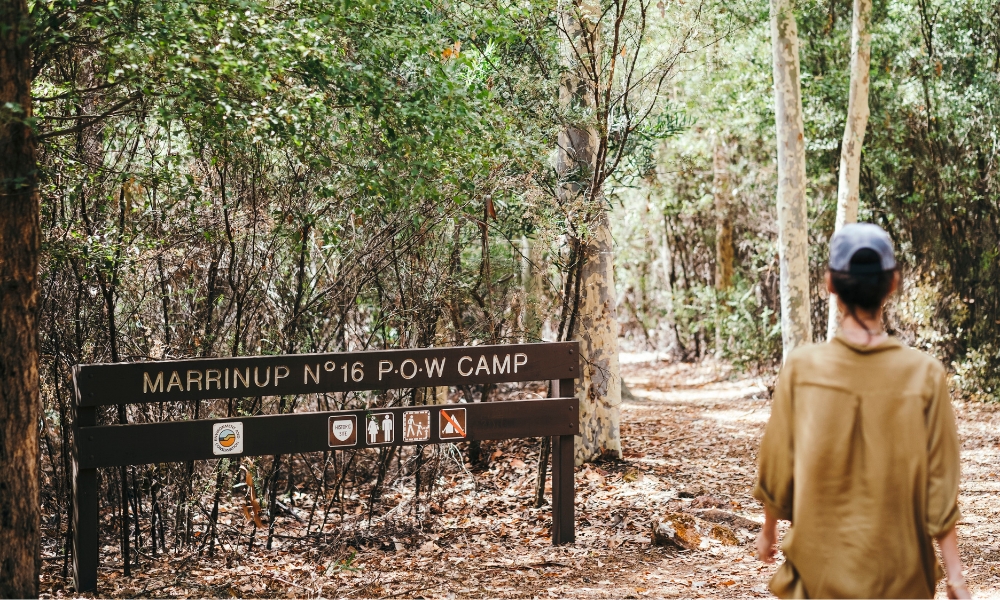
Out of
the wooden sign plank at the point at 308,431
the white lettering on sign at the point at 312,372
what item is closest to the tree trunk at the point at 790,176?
the wooden sign plank at the point at 308,431

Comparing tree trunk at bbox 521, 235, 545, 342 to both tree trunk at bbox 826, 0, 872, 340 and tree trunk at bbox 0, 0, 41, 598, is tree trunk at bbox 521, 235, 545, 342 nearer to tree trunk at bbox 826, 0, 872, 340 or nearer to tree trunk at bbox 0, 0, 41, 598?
tree trunk at bbox 0, 0, 41, 598

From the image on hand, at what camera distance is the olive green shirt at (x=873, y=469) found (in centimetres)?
256

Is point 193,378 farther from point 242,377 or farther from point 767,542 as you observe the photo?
point 767,542

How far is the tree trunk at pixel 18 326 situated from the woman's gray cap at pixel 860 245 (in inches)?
165

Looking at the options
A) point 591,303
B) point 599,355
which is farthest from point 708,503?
point 591,303

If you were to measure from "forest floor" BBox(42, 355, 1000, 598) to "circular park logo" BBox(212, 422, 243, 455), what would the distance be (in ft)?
3.15

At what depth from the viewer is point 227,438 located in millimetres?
5805

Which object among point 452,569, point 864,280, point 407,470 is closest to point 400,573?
point 452,569

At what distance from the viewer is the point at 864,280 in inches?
103

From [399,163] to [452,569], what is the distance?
3.07 m

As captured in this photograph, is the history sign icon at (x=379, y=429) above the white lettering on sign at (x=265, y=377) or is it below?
below

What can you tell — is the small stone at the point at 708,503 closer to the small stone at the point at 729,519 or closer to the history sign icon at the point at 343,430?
the small stone at the point at 729,519

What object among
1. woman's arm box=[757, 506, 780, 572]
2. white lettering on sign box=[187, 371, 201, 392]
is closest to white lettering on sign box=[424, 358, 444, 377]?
white lettering on sign box=[187, 371, 201, 392]

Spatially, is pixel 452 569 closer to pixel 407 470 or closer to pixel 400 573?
pixel 400 573
